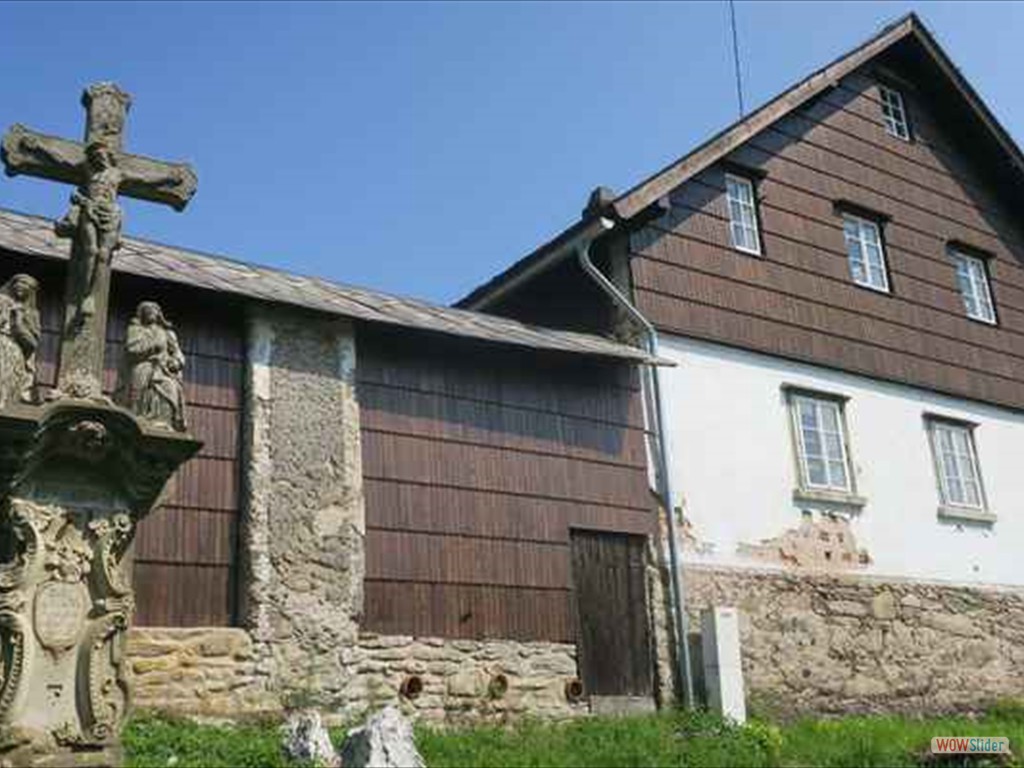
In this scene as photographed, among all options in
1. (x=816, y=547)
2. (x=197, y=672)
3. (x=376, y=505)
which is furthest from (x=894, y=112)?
(x=197, y=672)

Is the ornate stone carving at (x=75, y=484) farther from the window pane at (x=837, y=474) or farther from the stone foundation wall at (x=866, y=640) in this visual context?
the window pane at (x=837, y=474)

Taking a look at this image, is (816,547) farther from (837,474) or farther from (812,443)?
(812,443)

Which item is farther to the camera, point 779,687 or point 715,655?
point 779,687

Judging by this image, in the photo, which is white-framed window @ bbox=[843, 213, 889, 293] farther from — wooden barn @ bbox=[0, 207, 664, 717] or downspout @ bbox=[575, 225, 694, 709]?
wooden barn @ bbox=[0, 207, 664, 717]

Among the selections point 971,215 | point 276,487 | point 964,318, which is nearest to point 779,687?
point 276,487

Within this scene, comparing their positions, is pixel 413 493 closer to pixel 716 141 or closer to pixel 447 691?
pixel 447 691

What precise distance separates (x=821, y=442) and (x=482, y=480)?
524cm

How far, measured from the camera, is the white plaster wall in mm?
13711

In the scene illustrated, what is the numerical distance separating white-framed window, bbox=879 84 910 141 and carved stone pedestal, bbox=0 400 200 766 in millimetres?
14751

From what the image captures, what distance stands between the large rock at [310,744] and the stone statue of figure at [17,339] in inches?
108

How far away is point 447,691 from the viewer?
11039 mm

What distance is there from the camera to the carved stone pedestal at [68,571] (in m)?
6.45

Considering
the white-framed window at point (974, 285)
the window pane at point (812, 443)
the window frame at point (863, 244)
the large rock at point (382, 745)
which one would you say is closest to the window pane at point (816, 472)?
the window pane at point (812, 443)

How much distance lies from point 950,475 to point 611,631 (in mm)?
6607
